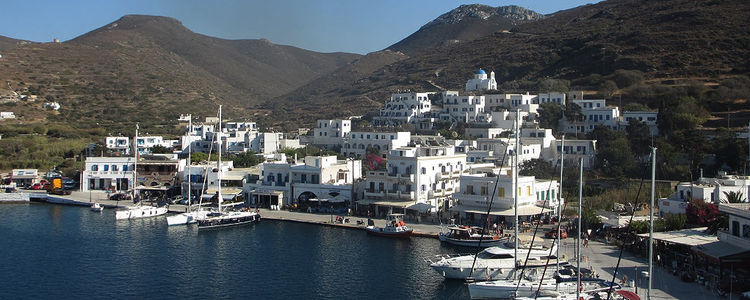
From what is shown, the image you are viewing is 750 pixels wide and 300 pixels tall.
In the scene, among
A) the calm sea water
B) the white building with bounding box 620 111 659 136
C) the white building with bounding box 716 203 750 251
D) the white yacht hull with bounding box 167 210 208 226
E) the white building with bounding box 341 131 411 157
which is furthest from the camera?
the white building with bounding box 341 131 411 157

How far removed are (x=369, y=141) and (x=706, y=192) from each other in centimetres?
3722

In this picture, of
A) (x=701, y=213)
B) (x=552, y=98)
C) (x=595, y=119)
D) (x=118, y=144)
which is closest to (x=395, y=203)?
(x=701, y=213)

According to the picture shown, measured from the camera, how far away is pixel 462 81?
111625 mm

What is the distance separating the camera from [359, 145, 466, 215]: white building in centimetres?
4741

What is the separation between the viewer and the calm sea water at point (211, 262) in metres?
30.6

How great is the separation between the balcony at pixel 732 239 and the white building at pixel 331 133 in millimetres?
50972

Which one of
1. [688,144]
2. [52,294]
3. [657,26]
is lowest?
[52,294]

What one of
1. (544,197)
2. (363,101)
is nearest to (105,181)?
(544,197)

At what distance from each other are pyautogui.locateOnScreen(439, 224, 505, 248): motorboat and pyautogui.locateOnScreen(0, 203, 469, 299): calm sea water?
2.71 ft

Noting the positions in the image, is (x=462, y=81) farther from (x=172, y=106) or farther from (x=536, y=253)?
(x=536, y=253)

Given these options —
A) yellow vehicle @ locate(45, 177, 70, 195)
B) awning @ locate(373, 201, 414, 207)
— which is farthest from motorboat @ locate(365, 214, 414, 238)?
yellow vehicle @ locate(45, 177, 70, 195)

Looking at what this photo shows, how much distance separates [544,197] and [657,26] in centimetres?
7017

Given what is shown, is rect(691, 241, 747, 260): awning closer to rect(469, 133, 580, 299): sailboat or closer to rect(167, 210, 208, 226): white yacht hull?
rect(469, 133, 580, 299): sailboat

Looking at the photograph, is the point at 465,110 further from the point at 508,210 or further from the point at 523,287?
the point at 523,287
